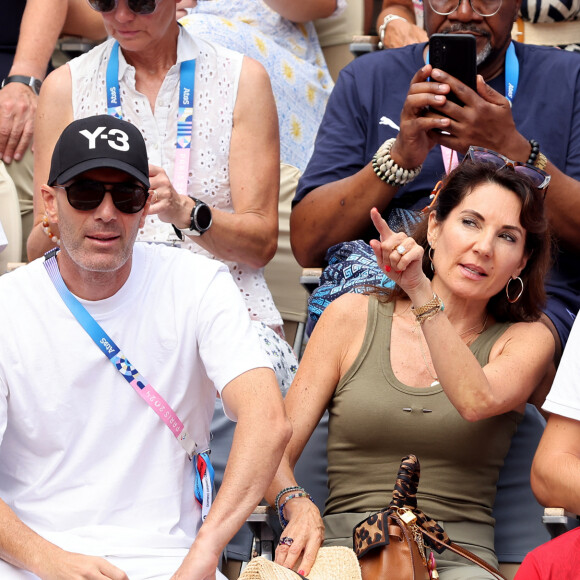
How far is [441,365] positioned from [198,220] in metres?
1.05

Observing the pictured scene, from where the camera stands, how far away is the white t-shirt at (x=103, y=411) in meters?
2.93

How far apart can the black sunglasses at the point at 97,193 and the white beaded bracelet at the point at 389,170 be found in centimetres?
106

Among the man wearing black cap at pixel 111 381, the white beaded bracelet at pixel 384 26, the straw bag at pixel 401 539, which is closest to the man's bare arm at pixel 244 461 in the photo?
the man wearing black cap at pixel 111 381

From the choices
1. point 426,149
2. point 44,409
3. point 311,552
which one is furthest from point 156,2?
point 311,552

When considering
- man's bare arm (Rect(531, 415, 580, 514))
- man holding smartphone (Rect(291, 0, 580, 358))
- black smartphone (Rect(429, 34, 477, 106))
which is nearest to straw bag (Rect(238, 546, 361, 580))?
man's bare arm (Rect(531, 415, 580, 514))

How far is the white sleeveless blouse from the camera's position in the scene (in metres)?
4.03

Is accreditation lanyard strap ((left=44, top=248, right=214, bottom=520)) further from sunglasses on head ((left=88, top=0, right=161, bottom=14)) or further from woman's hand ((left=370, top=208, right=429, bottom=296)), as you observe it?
sunglasses on head ((left=88, top=0, right=161, bottom=14))

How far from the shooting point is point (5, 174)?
4504 mm

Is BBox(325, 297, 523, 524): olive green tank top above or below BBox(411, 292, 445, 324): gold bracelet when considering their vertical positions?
below

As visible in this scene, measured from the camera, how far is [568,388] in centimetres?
300

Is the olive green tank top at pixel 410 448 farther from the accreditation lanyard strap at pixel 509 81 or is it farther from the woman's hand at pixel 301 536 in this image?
the accreditation lanyard strap at pixel 509 81

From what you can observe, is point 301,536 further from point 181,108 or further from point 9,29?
point 9,29

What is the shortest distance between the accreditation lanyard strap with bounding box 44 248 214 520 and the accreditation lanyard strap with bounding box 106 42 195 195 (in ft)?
3.48

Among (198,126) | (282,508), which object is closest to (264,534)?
(282,508)
